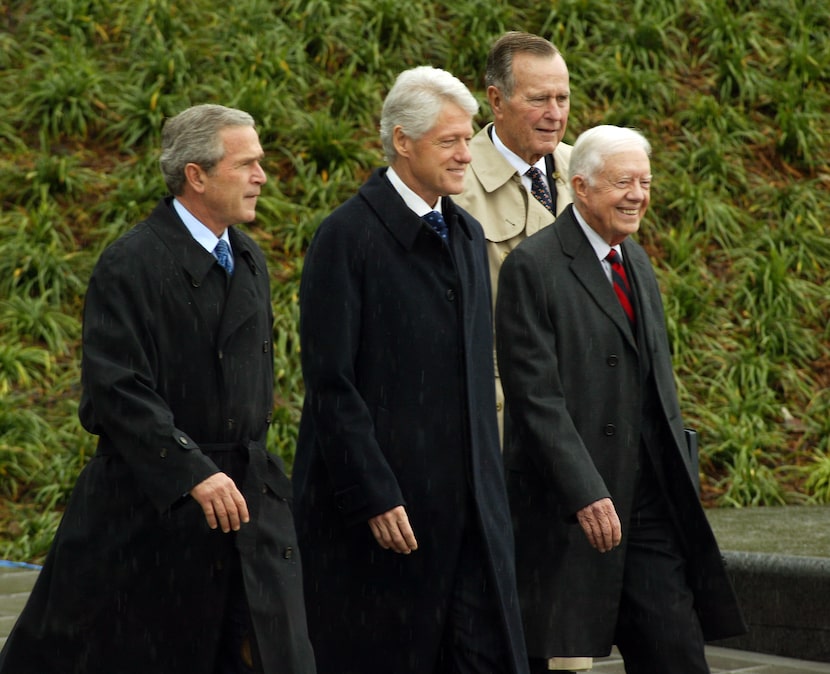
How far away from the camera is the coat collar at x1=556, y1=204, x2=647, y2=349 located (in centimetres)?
468

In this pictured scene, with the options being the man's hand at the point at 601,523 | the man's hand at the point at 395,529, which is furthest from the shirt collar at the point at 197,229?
the man's hand at the point at 601,523

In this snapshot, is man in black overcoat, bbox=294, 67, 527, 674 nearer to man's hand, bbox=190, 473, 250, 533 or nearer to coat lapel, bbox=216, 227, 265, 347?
coat lapel, bbox=216, 227, 265, 347

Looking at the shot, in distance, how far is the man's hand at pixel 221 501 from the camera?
12.7 ft

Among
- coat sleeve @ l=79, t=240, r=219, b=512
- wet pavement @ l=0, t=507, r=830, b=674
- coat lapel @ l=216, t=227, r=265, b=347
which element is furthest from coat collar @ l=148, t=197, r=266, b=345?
wet pavement @ l=0, t=507, r=830, b=674

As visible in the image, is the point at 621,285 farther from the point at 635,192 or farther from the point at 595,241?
the point at 635,192

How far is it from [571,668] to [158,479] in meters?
1.44

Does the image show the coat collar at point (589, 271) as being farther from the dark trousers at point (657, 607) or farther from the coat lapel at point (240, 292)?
the coat lapel at point (240, 292)

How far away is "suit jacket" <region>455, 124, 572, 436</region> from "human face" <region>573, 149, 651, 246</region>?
20.7 inches

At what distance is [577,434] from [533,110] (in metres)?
1.33

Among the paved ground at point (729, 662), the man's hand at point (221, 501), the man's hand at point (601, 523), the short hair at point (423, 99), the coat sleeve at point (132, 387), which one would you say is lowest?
the paved ground at point (729, 662)

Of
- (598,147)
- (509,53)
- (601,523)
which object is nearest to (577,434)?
(601,523)

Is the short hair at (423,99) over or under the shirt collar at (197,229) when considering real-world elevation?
over

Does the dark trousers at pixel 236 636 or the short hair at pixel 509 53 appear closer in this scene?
the dark trousers at pixel 236 636

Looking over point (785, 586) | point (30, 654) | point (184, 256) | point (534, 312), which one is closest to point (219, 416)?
point (184, 256)
